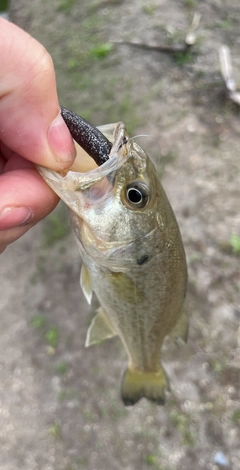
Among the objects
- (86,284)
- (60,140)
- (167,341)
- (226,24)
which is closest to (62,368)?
(167,341)

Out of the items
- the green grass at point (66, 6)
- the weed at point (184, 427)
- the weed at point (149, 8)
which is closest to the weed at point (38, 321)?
the weed at point (184, 427)

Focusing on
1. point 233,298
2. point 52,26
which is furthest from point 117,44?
point 233,298

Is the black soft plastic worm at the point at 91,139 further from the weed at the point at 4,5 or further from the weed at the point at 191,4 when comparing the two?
the weed at the point at 4,5

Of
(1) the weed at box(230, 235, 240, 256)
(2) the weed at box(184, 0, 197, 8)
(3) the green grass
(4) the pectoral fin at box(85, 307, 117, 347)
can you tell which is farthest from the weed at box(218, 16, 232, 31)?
→ (4) the pectoral fin at box(85, 307, 117, 347)

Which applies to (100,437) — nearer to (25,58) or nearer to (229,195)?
(229,195)

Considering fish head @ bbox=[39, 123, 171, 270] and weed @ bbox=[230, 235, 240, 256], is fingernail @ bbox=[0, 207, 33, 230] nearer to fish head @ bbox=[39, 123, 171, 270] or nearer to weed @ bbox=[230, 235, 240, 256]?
fish head @ bbox=[39, 123, 171, 270]

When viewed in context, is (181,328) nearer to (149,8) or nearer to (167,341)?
(167,341)
